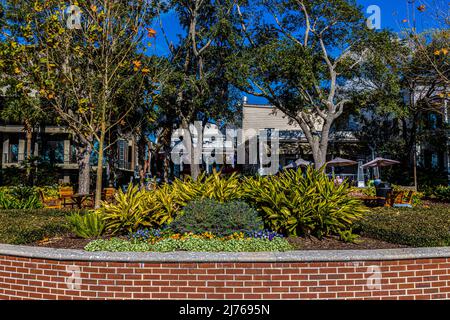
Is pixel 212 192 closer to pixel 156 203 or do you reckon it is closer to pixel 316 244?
pixel 156 203

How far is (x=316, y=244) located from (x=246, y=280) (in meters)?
2.09

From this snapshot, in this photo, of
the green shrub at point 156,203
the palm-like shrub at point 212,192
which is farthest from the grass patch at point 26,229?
the palm-like shrub at point 212,192

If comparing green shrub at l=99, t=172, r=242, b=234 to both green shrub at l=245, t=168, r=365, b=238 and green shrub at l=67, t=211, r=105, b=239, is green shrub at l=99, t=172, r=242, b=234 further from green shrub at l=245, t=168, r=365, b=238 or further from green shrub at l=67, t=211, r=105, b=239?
green shrub at l=245, t=168, r=365, b=238

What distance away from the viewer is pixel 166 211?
Result: 24.4 feet

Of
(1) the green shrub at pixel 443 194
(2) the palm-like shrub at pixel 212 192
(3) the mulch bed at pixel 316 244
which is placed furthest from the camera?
(1) the green shrub at pixel 443 194

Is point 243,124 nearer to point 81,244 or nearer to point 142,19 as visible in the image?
point 142,19

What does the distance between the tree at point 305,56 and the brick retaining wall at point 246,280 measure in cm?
1537

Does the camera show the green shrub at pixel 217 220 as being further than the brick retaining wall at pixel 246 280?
Yes

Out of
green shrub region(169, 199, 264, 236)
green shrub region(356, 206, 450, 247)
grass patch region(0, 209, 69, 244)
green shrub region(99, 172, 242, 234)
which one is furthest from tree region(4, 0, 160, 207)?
green shrub region(356, 206, 450, 247)

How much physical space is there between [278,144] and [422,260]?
27061 mm

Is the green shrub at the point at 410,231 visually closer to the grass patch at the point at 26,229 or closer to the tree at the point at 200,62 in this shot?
the grass patch at the point at 26,229

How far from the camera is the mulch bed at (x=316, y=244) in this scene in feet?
21.0

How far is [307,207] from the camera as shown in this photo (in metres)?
6.86
